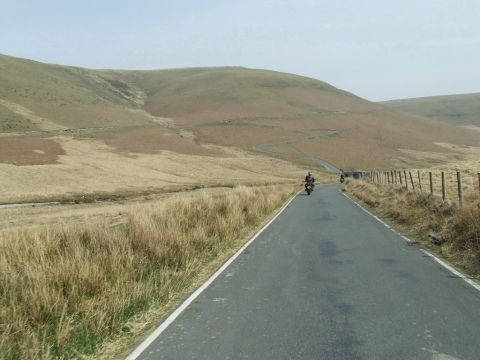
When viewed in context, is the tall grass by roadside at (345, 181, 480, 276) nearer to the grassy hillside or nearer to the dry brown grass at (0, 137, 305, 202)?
the dry brown grass at (0, 137, 305, 202)

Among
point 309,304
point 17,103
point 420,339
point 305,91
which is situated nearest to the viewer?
point 420,339

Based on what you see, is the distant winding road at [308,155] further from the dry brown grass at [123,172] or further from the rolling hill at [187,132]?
the dry brown grass at [123,172]

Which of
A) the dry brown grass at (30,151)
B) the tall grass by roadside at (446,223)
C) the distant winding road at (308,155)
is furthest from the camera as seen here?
the distant winding road at (308,155)

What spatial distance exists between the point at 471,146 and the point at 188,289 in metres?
152

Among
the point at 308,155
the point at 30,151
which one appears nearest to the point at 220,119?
the point at 308,155

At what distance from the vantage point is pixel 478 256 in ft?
35.2

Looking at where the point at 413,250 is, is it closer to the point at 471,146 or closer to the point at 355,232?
the point at 355,232

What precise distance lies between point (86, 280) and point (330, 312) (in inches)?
144

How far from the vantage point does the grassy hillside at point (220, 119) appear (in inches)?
3875

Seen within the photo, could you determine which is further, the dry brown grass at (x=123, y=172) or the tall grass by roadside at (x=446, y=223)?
the dry brown grass at (x=123, y=172)

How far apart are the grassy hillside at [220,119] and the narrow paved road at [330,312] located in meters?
50.5

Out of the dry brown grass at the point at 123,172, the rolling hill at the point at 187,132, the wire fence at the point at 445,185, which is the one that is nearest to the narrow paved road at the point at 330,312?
the wire fence at the point at 445,185

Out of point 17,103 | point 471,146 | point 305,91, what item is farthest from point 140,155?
point 305,91

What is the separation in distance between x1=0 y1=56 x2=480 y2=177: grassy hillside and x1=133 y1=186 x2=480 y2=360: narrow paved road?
50478 millimetres
